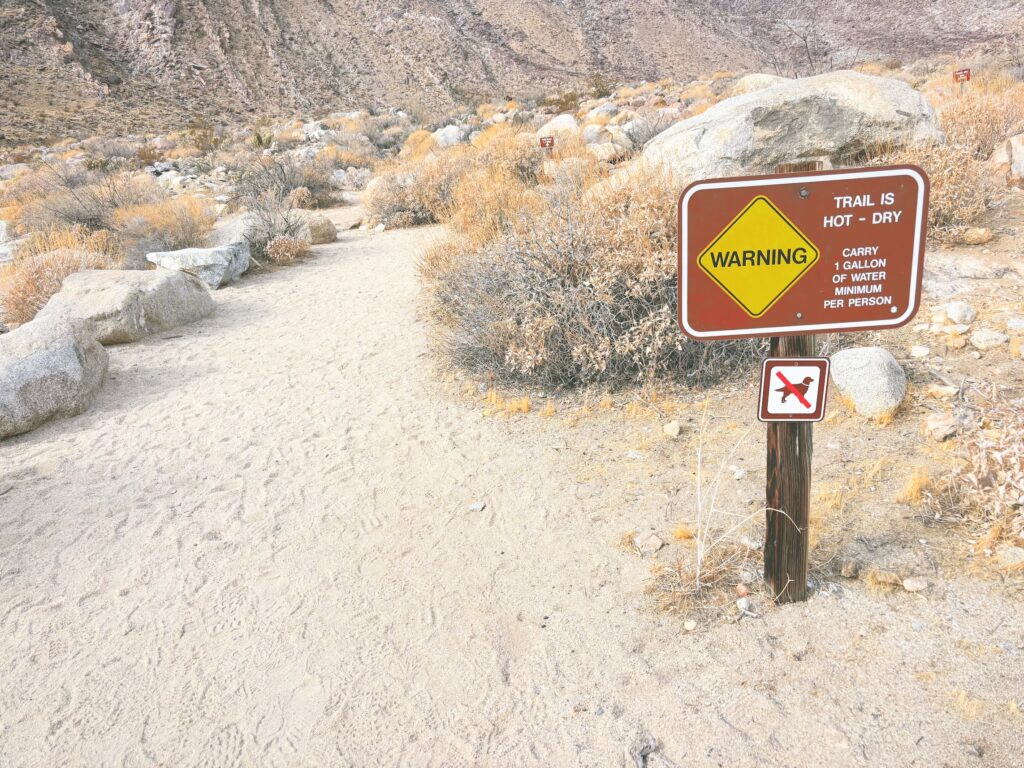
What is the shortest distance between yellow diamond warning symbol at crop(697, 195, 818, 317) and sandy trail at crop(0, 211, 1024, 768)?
1293 mm

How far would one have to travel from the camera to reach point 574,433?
4.03m

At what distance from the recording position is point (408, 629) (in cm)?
265

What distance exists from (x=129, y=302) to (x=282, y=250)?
314cm

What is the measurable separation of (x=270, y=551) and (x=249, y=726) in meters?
1.06

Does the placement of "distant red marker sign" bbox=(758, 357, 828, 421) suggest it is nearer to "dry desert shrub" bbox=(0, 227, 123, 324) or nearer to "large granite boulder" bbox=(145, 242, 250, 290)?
"dry desert shrub" bbox=(0, 227, 123, 324)

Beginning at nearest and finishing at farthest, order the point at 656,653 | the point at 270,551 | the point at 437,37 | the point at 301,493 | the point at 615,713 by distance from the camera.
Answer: the point at 615,713 → the point at 656,653 → the point at 270,551 → the point at 301,493 → the point at 437,37

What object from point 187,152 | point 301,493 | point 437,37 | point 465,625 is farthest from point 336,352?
point 437,37

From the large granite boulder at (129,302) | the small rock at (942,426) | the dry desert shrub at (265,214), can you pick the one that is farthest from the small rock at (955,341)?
the dry desert shrub at (265,214)

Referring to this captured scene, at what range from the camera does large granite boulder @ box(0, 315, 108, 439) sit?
15.1 ft

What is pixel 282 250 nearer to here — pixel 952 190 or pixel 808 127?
pixel 808 127

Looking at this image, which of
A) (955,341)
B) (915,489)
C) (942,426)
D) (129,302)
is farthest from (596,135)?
(915,489)

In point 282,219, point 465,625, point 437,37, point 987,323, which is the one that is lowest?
point 465,625

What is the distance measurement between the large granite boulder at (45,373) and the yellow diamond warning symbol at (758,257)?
16.2 feet

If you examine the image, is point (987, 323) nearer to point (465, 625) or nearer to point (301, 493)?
point (465, 625)
